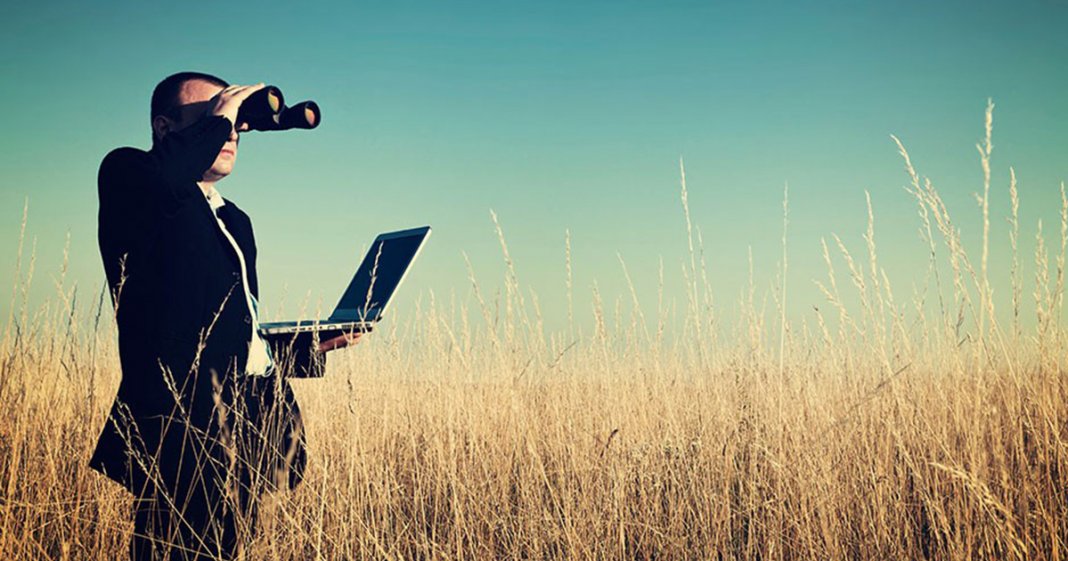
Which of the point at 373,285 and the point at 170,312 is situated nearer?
the point at 170,312

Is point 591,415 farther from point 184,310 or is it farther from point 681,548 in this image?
point 184,310

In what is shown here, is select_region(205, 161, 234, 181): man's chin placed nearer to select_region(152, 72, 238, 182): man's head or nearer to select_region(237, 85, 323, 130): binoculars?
select_region(152, 72, 238, 182): man's head

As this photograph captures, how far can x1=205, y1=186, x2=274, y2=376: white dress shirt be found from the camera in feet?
5.25

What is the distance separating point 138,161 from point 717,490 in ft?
6.49

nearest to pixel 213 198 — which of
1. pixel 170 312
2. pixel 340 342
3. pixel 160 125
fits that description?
pixel 160 125

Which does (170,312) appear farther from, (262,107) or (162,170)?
A: (262,107)

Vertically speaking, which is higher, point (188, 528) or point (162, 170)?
point (162, 170)

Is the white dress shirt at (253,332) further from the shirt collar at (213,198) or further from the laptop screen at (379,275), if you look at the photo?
the laptop screen at (379,275)

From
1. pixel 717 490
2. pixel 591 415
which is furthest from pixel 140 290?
pixel 591 415

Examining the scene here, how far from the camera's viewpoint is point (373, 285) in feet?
5.91

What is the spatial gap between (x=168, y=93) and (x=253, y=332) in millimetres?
654

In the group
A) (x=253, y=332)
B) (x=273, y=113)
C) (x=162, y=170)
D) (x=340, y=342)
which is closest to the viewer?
(x=162, y=170)

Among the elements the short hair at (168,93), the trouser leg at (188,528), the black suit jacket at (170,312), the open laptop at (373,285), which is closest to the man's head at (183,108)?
the short hair at (168,93)

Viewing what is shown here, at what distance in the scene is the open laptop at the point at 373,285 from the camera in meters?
1.69
